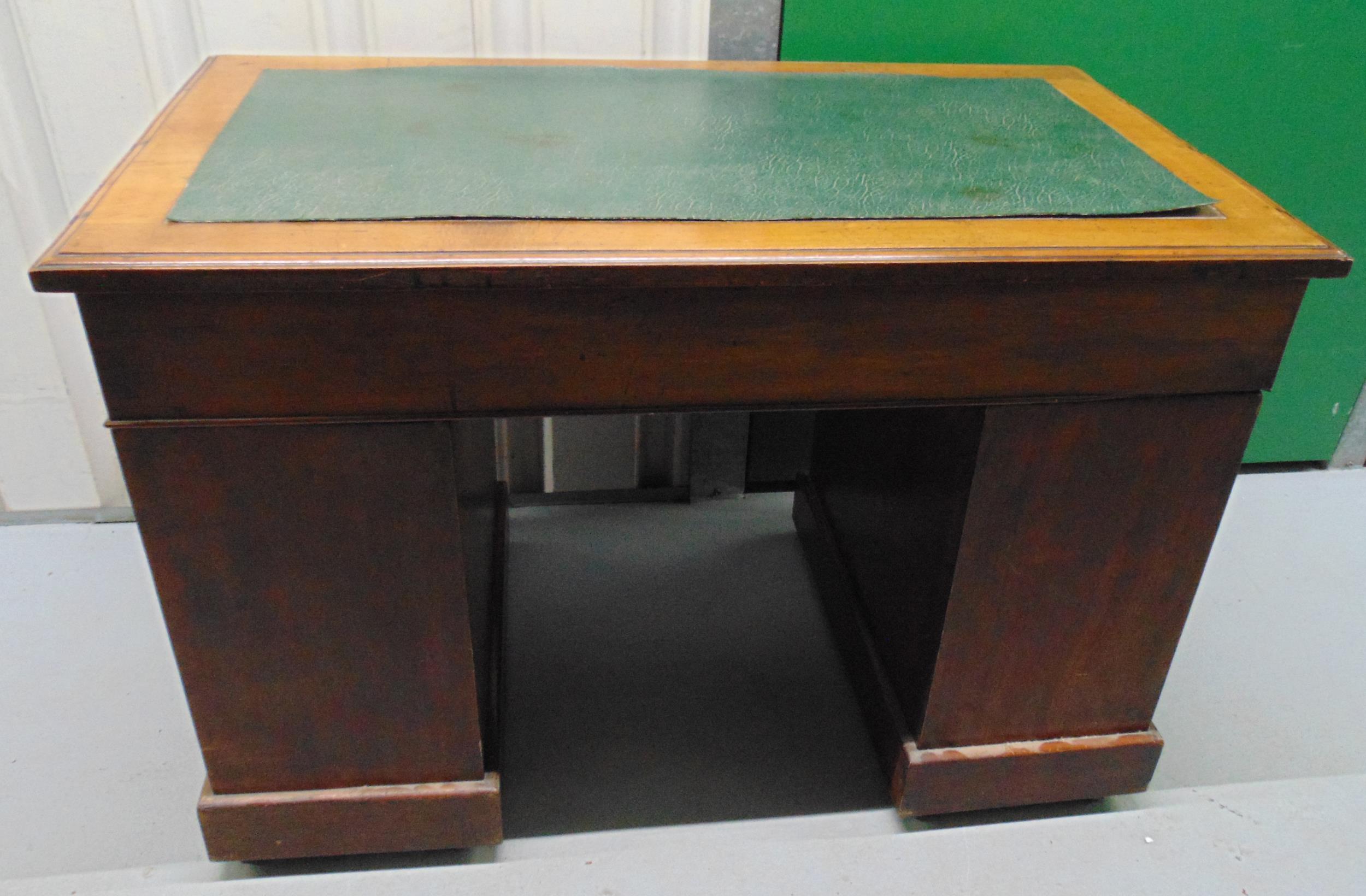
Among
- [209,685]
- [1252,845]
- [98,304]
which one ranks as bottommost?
[1252,845]

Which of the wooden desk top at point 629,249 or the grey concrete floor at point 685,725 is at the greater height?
the wooden desk top at point 629,249

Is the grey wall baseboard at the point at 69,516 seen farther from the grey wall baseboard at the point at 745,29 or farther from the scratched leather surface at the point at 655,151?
the grey wall baseboard at the point at 745,29

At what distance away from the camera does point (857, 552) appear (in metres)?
1.53

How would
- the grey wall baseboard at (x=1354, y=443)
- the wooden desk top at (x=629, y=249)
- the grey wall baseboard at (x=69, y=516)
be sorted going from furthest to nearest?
the grey wall baseboard at (x=1354, y=443) < the grey wall baseboard at (x=69, y=516) < the wooden desk top at (x=629, y=249)

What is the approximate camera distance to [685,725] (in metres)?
1.42

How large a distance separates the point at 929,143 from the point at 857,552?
61cm

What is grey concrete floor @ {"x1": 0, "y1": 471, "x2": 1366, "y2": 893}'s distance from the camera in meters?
1.17

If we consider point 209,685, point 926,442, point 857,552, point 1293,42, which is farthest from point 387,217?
point 1293,42

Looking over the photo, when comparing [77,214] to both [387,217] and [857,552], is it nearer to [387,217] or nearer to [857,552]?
[387,217]

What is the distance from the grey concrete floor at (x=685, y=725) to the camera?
1.17m

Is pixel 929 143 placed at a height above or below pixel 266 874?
above

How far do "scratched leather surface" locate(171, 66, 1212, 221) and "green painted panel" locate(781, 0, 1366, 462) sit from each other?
236 millimetres

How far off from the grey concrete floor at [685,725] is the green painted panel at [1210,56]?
0.62 m

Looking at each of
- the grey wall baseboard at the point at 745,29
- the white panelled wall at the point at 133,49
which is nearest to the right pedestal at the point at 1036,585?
the grey wall baseboard at the point at 745,29
